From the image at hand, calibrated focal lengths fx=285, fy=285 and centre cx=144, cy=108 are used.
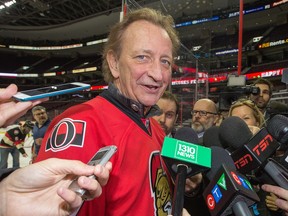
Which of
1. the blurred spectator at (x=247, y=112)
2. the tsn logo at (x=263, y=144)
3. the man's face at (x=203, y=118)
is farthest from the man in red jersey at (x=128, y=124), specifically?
the man's face at (x=203, y=118)

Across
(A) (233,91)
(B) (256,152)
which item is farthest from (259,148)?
(A) (233,91)

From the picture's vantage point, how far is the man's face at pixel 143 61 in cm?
120

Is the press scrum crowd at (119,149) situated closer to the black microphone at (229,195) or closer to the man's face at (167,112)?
the black microphone at (229,195)

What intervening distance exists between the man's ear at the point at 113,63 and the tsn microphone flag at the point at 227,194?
663 millimetres

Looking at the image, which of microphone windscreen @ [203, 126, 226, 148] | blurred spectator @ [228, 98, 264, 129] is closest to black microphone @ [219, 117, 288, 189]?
microphone windscreen @ [203, 126, 226, 148]

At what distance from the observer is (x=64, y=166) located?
0.69 metres

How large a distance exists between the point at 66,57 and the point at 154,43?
26.6 meters

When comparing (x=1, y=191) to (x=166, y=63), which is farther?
(x=166, y=63)

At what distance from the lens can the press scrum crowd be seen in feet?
2.35

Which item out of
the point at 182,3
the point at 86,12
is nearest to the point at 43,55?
the point at 86,12

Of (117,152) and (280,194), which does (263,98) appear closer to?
(280,194)

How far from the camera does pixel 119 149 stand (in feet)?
3.25

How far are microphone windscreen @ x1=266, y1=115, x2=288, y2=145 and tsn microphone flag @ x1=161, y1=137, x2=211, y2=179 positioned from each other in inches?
9.4

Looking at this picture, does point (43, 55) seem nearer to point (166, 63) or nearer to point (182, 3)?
point (182, 3)
